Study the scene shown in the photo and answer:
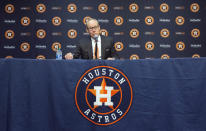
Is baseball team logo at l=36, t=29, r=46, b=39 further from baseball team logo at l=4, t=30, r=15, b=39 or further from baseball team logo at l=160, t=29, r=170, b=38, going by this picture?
baseball team logo at l=160, t=29, r=170, b=38

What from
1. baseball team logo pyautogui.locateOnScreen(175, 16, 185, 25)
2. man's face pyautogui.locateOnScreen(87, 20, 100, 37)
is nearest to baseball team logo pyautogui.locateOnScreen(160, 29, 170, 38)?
baseball team logo pyautogui.locateOnScreen(175, 16, 185, 25)

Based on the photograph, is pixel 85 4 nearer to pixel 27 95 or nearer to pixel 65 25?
pixel 65 25

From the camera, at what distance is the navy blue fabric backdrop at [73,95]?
166 centimetres

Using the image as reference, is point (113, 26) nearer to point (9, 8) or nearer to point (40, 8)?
point (40, 8)

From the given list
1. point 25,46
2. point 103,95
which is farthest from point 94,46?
point 25,46

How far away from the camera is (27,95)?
167 centimetres

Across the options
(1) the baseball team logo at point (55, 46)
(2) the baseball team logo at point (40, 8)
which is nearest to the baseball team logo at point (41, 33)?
(1) the baseball team logo at point (55, 46)

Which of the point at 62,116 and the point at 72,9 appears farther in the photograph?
the point at 72,9

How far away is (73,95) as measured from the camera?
169cm

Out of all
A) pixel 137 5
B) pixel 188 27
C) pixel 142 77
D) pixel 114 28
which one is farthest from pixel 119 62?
pixel 188 27

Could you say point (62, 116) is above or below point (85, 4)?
below

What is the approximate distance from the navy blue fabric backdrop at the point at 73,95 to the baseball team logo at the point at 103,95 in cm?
3

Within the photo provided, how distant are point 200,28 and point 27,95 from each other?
3.66 m

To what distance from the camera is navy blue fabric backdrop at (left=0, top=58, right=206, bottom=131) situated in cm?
166
